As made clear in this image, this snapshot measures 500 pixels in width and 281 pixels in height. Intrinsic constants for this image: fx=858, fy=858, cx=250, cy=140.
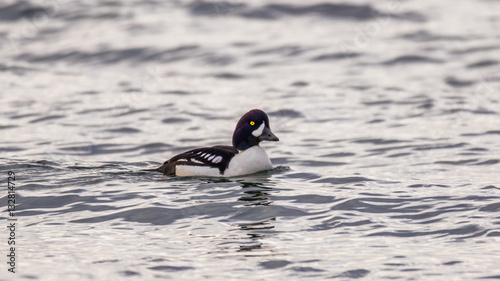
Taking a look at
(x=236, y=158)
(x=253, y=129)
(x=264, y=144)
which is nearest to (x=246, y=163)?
(x=236, y=158)

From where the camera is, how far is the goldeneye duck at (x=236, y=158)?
1409 centimetres

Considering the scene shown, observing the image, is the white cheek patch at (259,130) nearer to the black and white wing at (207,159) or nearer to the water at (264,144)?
the black and white wing at (207,159)

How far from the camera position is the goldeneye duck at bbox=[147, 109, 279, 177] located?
14.1 m

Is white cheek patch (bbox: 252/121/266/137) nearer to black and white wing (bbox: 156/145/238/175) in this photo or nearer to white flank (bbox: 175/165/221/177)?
black and white wing (bbox: 156/145/238/175)

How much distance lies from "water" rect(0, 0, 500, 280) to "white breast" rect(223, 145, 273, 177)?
0.19 meters

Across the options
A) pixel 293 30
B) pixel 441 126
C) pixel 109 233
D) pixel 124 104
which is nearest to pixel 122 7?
pixel 293 30

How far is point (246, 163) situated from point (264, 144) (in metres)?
3.76

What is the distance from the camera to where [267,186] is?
44.9 feet

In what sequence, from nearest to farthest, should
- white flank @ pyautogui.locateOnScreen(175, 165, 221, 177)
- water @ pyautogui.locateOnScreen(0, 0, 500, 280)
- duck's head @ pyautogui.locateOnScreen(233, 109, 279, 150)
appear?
water @ pyautogui.locateOnScreen(0, 0, 500, 280) → white flank @ pyautogui.locateOnScreen(175, 165, 221, 177) → duck's head @ pyautogui.locateOnScreen(233, 109, 279, 150)

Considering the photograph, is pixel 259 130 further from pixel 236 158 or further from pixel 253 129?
pixel 236 158

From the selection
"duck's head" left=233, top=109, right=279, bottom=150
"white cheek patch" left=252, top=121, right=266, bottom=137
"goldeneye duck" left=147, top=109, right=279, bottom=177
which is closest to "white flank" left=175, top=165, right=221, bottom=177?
"goldeneye duck" left=147, top=109, right=279, bottom=177

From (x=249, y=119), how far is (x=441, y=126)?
580 centimetres

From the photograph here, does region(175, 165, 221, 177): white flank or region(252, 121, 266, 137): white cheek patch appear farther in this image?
region(252, 121, 266, 137): white cheek patch

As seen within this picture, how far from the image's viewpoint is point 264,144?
17.8 m
